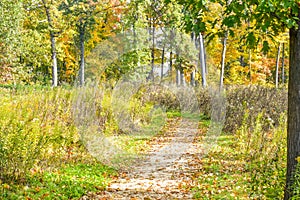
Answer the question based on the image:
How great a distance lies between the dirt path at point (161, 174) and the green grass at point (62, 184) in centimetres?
21

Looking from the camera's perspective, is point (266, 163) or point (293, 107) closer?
point (293, 107)

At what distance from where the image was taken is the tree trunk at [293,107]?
4.16m

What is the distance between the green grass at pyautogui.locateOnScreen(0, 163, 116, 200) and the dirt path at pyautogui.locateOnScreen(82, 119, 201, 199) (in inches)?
8.2

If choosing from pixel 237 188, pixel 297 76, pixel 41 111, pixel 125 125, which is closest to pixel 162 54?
pixel 125 125

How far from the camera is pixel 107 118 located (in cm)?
1044

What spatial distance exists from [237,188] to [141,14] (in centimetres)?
1449

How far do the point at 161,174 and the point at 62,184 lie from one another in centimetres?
212

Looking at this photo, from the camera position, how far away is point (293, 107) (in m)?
4.24

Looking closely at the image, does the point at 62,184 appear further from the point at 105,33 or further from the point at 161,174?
the point at 105,33

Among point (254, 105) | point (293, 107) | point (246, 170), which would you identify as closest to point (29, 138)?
point (293, 107)

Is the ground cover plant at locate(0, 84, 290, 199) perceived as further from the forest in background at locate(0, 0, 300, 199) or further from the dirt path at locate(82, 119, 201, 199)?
the dirt path at locate(82, 119, 201, 199)

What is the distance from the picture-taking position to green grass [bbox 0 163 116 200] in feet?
16.4

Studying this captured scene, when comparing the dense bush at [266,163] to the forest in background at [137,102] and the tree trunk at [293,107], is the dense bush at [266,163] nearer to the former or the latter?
the forest in background at [137,102]

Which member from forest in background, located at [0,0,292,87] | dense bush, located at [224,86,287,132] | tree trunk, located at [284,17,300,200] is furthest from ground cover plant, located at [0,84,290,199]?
forest in background, located at [0,0,292,87]
